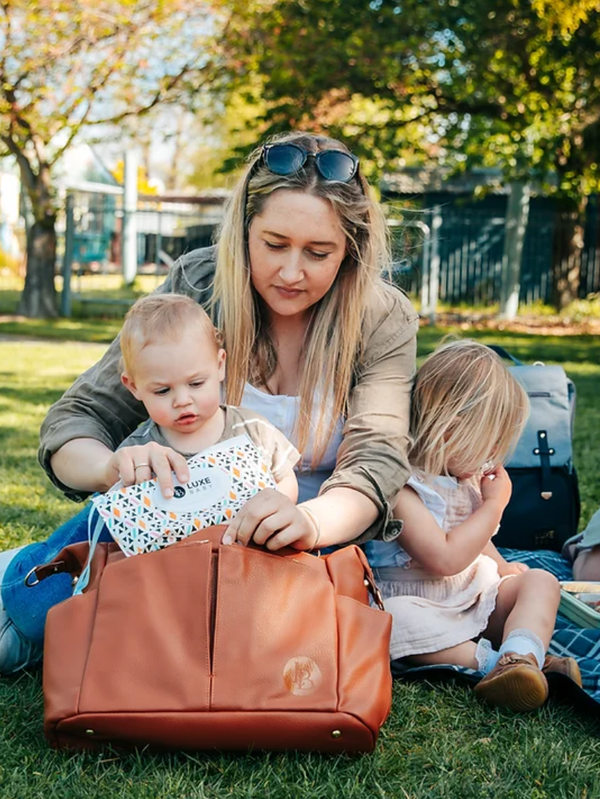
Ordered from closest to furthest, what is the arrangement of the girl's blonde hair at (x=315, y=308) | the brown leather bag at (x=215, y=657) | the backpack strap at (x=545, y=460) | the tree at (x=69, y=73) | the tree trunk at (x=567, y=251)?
1. the brown leather bag at (x=215, y=657)
2. the girl's blonde hair at (x=315, y=308)
3. the backpack strap at (x=545, y=460)
4. the tree at (x=69, y=73)
5. the tree trunk at (x=567, y=251)

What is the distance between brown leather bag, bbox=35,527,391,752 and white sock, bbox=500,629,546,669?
0.51 metres

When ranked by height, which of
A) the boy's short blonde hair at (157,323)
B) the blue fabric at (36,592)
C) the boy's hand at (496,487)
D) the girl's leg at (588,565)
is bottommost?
the girl's leg at (588,565)

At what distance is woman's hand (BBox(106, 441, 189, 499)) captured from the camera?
231 centimetres

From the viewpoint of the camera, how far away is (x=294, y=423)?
2.88 m

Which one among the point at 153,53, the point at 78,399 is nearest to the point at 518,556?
the point at 78,399

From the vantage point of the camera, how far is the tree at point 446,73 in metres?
14.3

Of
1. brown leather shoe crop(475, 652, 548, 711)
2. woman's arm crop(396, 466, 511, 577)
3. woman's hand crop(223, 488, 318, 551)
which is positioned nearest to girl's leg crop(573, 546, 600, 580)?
woman's arm crop(396, 466, 511, 577)

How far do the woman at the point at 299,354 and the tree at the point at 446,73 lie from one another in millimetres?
11814

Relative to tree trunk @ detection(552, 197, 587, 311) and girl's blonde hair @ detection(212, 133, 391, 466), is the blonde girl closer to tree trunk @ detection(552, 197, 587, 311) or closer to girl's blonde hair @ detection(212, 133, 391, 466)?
girl's blonde hair @ detection(212, 133, 391, 466)

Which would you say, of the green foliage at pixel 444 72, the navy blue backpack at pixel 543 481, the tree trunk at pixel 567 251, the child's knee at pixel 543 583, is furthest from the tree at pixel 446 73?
the child's knee at pixel 543 583

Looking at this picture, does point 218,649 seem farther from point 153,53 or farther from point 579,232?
point 579,232

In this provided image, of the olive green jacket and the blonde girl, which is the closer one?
the olive green jacket

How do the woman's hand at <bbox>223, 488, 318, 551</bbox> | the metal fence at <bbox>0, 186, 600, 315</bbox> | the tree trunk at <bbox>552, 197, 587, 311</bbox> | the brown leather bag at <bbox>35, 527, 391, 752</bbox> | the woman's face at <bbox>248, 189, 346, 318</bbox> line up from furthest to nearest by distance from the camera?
the metal fence at <bbox>0, 186, 600, 315</bbox>
the tree trunk at <bbox>552, 197, 587, 311</bbox>
the woman's face at <bbox>248, 189, 346, 318</bbox>
the woman's hand at <bbox>223, 488, 318, 551</bbox>
the brown leather bag at <bbox>35, 527, 391, 752</bbox>

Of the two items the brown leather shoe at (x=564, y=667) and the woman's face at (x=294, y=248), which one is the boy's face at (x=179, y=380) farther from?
the brown leather shoe at (x=564, y=667)
